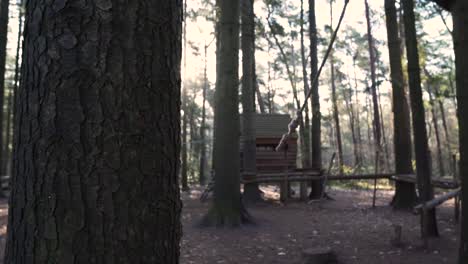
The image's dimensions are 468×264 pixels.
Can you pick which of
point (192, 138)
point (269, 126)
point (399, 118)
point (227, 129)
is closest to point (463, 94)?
point (227, 129)

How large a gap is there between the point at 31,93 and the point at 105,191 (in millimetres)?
395

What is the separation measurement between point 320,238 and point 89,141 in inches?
273

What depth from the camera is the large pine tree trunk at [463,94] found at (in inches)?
163

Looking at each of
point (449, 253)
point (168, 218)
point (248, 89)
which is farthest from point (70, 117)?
point (248, 89)

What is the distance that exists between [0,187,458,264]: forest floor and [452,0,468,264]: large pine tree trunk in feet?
5.45

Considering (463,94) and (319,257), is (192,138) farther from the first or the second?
(463,94)

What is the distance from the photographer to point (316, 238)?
24.2 ft

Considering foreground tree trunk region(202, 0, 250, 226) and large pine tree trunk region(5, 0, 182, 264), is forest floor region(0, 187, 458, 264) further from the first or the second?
large pine tree trunk region(5, 0, 182, 264)

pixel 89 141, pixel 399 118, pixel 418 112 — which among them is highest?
pixel 399 118

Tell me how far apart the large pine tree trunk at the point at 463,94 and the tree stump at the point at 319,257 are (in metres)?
1.72

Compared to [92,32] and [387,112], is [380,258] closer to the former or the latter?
[92,32]

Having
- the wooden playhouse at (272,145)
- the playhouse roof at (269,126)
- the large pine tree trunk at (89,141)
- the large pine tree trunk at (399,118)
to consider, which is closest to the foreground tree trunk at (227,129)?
the large pine tree trunk at (399,118)

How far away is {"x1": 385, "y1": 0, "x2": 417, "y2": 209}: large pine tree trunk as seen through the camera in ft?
34.6

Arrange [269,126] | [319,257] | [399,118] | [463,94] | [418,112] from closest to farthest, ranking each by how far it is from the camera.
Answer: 1. [463,94]
2. [319,257]
3. [418,112]
4. [399,118]
5. [269,126]
